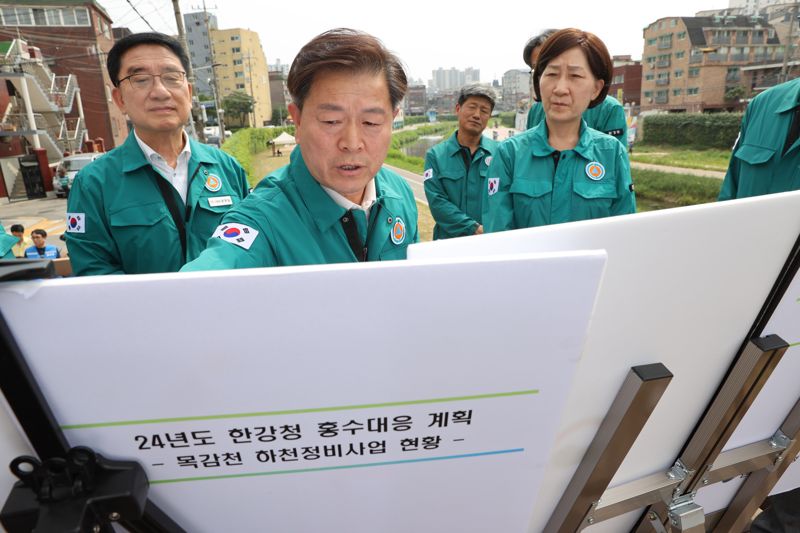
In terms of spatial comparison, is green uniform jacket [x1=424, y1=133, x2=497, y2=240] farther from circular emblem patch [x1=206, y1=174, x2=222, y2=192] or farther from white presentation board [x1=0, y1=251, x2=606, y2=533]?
white presentation board [x1=0, y1=251, x2=606, y2=533]

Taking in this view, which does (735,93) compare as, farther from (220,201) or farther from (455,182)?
(220,201)

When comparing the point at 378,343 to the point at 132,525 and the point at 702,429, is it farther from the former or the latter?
the point at 702,429

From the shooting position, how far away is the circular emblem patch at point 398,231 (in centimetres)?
135

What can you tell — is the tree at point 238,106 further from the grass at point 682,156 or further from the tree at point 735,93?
the tree at point 735,93

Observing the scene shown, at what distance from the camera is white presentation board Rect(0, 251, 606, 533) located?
58cm

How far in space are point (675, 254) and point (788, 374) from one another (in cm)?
59

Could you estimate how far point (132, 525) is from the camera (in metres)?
0.68

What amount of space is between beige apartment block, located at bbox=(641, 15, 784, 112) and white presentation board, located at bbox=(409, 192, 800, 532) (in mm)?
36837

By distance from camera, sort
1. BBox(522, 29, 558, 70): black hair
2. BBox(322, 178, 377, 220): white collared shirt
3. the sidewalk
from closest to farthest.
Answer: BBox(322, 178, 377, 220): white collared shirt → BBox(522, 29, 558, 70): black hair → the sidewalk

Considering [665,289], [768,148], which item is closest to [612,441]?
[665,289]

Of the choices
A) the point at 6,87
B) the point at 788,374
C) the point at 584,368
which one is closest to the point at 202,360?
the point at 584,368

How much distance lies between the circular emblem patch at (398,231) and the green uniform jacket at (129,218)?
1.07 meters

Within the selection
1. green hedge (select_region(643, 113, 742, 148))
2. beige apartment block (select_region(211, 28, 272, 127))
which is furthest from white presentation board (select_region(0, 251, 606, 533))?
beige apartment block (select_region(211, 28, 272, 127))

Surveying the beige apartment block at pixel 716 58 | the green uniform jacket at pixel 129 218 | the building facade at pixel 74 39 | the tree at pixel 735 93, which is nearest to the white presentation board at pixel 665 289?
the green uniform jacket at pixel 129 218
